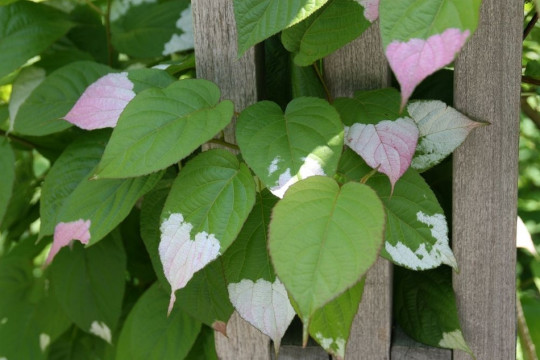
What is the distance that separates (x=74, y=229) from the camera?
102 cm

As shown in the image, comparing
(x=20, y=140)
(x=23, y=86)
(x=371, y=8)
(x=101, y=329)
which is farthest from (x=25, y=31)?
(x=371, y=8)

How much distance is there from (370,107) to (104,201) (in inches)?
17.3

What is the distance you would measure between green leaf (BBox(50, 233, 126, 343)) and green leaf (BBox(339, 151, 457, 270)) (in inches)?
22.5

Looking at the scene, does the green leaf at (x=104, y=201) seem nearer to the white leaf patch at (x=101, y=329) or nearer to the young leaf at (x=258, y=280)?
the young leaf at (x=258, y=280)

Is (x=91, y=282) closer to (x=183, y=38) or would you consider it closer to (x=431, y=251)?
(x=183, y=38)

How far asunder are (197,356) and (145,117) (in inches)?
24.1

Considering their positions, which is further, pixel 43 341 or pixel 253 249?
pixel 43 341

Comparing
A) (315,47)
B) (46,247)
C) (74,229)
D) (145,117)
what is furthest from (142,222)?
(46,247)

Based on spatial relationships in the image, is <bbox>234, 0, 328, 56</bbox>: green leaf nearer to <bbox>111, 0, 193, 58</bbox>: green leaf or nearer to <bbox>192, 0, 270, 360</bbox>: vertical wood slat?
<bbox>192, 0, 270, 360</bbox>: vertical wood slat

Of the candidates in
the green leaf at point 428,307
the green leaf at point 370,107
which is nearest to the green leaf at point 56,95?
the green leaf at point 370,107

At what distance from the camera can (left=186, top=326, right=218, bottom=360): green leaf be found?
1.31 metres

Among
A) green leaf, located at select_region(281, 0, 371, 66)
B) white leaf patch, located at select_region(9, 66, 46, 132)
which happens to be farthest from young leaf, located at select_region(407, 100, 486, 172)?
white leaf patch, located at select_region(9, 66, 46, 132)

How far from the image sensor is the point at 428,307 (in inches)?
44.1

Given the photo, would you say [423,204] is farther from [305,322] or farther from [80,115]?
[80,115]
